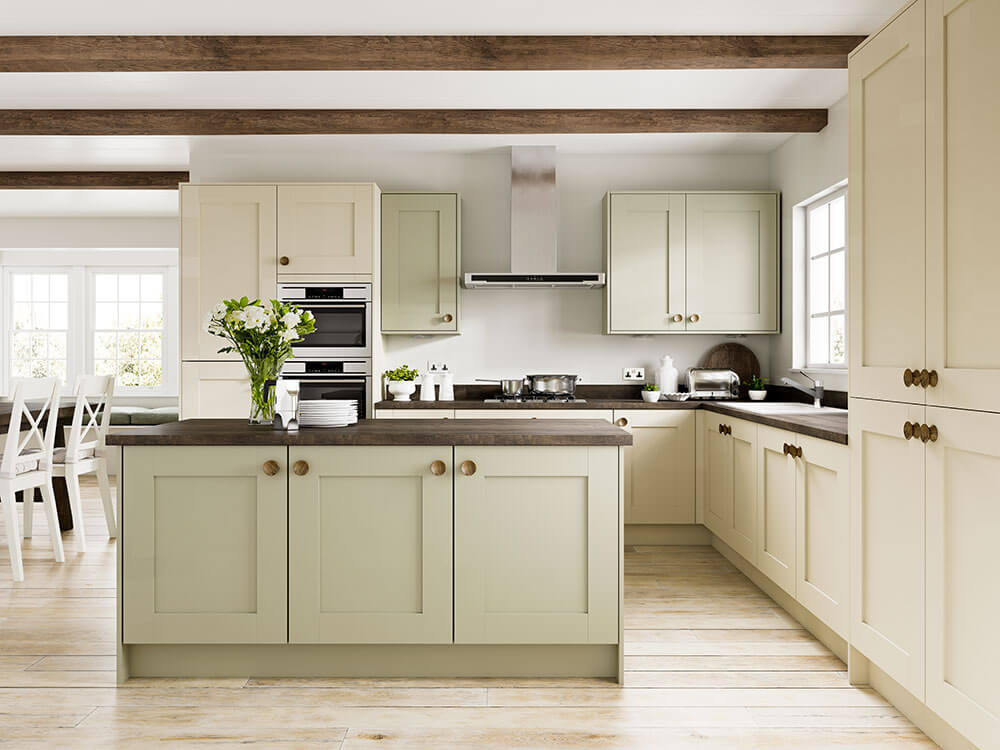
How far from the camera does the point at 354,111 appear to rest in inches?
176

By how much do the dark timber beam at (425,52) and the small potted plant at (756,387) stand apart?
2.00 metres

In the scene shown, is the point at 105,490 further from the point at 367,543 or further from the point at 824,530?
the point at 824,530

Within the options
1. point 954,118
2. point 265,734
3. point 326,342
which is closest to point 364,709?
point 265,734

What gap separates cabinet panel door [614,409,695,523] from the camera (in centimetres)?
463

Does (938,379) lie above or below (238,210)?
below

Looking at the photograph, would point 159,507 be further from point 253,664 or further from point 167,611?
point 253,664

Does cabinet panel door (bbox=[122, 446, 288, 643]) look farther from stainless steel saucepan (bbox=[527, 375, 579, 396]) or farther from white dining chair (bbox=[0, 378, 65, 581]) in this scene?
stainless steel saucepan (bbox=[527, 375, 579, 396])

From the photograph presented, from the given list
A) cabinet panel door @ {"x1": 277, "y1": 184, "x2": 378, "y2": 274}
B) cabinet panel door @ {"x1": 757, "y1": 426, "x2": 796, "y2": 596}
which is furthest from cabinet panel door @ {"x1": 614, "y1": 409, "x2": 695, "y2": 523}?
cabinet panel door @ {"x1": 277, "y1": 184, "x2": 378, "y2": 274}

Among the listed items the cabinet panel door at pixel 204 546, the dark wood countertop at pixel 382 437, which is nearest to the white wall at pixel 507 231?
the dark wood countertop at pixel 382 437

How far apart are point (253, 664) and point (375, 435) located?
0.91 m

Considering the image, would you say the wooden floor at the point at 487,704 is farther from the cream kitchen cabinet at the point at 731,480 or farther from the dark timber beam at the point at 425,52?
the dark timber beam at the point at 425,52

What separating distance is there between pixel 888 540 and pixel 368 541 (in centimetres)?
163

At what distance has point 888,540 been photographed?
234cm

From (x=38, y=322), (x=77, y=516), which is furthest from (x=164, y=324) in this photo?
(x=77, y=516)
